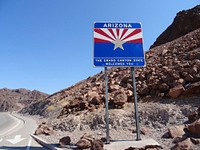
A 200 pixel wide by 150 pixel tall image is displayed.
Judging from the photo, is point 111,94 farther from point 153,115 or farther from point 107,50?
point 107,50

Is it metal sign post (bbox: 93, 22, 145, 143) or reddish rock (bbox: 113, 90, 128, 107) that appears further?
reddish rock (bbox: 113, 90, 128, 107)

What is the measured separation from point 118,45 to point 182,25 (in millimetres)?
38683

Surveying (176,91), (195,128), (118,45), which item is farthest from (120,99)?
(195,128)

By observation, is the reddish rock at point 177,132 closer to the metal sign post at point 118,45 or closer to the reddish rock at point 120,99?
the metal sign post at point 118,45

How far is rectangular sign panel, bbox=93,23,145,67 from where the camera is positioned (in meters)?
11.4

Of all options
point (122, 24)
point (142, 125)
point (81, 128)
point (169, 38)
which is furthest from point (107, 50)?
point (169, 38)

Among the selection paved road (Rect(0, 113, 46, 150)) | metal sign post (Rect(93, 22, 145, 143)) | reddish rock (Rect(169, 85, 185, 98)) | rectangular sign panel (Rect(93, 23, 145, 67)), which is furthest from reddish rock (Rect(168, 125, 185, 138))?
paved road (Rect(0, 113, 46, 150))

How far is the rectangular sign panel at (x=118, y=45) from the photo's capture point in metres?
11.4

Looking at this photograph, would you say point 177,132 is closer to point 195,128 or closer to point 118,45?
point 195,128

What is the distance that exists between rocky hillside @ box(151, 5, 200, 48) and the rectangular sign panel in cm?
3493

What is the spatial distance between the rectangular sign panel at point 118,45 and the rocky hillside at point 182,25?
34927 mm

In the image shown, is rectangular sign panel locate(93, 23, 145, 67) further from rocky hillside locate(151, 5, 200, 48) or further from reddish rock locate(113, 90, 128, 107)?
rocky hillside locate(151, 5, 200, 48)

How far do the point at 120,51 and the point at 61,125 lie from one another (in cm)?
798

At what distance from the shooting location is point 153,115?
13969mm
